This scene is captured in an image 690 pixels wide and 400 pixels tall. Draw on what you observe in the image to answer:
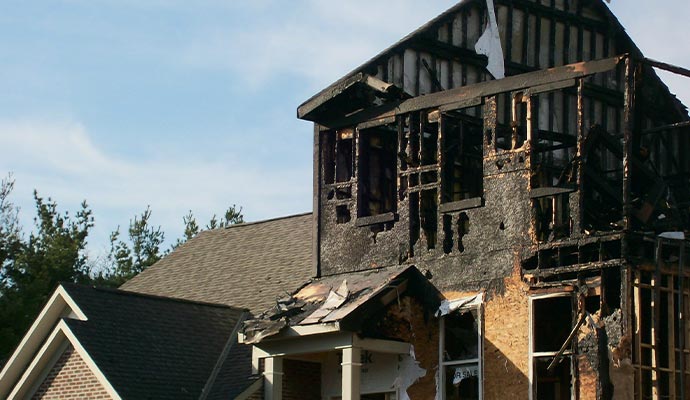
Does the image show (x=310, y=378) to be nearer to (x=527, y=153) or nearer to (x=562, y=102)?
(x=527, y=153)

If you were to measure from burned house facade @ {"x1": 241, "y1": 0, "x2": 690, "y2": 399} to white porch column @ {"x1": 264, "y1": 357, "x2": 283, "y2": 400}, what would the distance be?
0.12 feet

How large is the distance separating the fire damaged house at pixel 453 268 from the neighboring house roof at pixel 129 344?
0.14 ft

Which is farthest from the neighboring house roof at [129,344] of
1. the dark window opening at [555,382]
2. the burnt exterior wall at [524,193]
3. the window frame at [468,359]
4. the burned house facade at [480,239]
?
the dark window opening at [555,382]

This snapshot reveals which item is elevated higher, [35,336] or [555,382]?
[35,336]

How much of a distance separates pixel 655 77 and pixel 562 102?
2633 mm

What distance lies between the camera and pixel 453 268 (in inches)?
923

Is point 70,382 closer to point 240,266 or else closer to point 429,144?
point 240,266

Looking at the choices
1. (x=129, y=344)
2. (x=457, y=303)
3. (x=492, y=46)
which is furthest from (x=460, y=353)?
(x=492, y=46)

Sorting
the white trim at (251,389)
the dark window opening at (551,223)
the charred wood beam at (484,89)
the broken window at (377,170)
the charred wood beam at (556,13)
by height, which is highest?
the charred wood beam at (556,13)

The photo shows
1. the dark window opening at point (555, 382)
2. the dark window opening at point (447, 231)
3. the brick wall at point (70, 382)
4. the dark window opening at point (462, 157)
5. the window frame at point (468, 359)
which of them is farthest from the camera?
the dark window opening at point (462, 157)

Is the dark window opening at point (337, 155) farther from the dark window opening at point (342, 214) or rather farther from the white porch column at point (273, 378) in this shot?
the white porch column at point (273, 378)

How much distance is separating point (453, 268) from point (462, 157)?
10.4 ft

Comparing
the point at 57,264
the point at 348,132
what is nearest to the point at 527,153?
the point at 348,132

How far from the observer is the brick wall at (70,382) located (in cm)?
2427
